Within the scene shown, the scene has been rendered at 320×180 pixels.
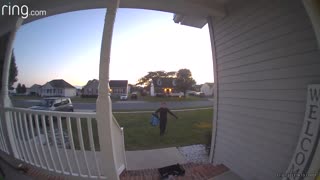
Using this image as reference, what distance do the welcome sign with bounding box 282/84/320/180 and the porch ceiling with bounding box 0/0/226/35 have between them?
232cm

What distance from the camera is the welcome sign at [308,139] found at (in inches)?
84.2

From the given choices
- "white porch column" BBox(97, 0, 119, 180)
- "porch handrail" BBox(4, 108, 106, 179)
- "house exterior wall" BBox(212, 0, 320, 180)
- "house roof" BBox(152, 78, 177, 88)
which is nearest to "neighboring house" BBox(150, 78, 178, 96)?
"house roof" BBox(152, 78, 177, 88)

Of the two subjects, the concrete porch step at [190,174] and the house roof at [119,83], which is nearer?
the concrete porch step at [190,174]

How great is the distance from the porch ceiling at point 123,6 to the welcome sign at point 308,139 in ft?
7.61

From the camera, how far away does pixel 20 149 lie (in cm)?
344

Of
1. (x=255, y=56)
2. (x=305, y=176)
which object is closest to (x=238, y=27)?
(x=255, y=56)

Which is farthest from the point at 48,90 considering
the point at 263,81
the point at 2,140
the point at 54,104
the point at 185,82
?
the point at 185,82

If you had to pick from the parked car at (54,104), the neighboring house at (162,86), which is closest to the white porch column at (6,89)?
the parked car at (54,104)

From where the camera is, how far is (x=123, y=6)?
373 cm

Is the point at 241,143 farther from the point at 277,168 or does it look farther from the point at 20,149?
the point at 20,149

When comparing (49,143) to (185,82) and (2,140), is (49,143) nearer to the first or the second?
(2,140)

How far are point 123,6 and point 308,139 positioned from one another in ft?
10.6

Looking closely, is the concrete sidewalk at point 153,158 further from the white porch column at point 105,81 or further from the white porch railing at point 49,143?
the white porch column at point 105,81

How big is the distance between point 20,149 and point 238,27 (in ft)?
13.6
